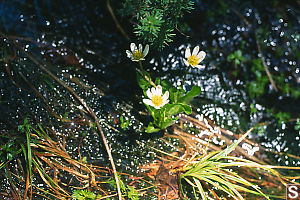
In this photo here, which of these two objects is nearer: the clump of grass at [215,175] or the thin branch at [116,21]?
the clump of grass at [215,175]

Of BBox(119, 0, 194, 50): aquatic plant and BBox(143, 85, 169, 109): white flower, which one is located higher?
BBox(119, 0, 194, 50): aquatic plant

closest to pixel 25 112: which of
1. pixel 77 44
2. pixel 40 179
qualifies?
pixel 40 179

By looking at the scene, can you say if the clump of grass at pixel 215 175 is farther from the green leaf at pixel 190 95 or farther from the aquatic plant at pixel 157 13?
the aquatic plant at pixel 157 13

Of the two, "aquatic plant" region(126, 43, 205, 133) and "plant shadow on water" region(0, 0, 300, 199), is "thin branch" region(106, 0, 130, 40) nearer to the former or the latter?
"plant shadow on water" region(0, 0, 300, 199)

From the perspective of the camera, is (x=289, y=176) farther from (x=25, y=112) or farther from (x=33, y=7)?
(x=33, y=7)

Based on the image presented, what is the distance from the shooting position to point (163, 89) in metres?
1.50

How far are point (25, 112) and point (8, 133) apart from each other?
Result: 0.16 metres

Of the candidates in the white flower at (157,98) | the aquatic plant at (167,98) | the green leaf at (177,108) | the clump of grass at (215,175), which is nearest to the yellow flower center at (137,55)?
the aquatic plant at (167,98)

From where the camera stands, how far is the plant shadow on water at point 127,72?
5.15 feet

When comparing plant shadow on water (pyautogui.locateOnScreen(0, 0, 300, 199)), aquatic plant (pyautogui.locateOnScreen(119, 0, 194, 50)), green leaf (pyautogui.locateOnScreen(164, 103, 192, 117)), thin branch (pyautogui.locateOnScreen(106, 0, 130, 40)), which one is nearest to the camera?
aquatic plant (pyautogui.locateOnScreen(119, 0, 194, 50))

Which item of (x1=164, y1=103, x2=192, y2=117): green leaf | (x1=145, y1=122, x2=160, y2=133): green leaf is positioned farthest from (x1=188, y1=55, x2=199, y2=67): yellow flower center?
(x1=145, y1=122, x2=160, y2=133): green leaf

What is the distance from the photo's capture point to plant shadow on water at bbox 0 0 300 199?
157cm

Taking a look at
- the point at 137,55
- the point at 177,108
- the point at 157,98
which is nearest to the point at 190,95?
the point at 177,108

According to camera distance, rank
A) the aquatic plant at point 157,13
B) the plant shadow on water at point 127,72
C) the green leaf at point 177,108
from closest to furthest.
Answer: the aquatic plant at point 157,13 < the green leaf at point 177,108 < the plant shadow on water at point 127,72
